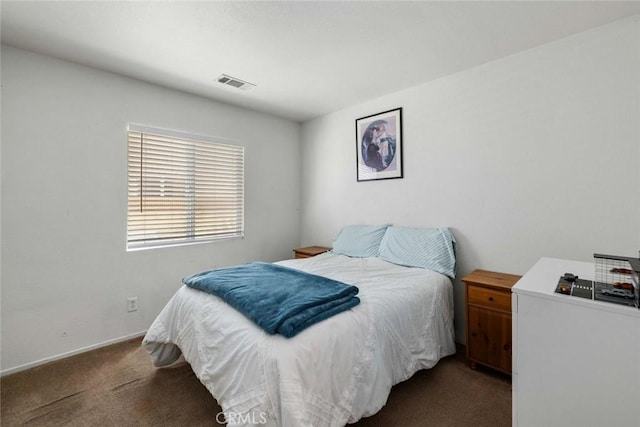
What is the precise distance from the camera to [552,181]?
2.07 meters

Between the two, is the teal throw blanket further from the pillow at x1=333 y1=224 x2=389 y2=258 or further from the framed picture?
the framed picture

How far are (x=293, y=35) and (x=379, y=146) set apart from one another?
1.52 metres

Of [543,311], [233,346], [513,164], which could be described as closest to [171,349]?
[233,346]

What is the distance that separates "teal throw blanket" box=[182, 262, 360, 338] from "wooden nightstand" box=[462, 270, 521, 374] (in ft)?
3.43

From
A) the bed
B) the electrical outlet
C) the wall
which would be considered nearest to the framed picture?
the bed

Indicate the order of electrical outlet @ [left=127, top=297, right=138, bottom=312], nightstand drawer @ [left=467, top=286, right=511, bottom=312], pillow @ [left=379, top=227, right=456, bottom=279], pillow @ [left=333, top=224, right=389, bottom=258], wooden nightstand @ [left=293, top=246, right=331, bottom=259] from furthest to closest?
wooden nightstand @ [left=293, top=246, right=331, bottom=259] → pillow @ [left=333, top=224, right=389, bottom=258] → electrical outlet @ [left=127, top=297, right=138, bottom=312] → pillow @ [left=379, top=227, right=456, bottom=279] → nightstand drawer @ [left=467, top=286, right=511, bottom=312]

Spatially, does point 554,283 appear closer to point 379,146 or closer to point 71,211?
point 379,146

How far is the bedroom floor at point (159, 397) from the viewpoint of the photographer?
5.32 feet

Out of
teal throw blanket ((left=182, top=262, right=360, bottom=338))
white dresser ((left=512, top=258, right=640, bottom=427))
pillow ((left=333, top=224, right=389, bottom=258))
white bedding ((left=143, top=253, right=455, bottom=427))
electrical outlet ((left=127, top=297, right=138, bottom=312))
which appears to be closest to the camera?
white dresser ((left=512, top=258, right=640, bottom=427))

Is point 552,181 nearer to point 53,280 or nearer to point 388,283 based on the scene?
point 388,283

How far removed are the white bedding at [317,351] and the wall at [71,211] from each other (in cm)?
88

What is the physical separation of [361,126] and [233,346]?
2736 mm

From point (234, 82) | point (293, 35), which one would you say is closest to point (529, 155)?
point (293, 35)

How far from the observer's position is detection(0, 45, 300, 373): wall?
2113 mm
